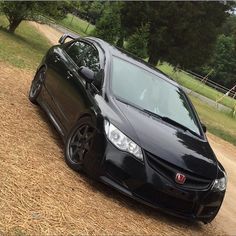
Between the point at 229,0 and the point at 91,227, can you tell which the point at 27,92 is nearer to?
the point at 91,227

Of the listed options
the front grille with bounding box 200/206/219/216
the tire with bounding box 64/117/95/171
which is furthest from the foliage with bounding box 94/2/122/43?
the front grille with bounding box 200/206/219/216

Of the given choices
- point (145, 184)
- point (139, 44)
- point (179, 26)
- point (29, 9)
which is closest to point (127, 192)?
point (145, 184)

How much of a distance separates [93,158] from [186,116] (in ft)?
6.24

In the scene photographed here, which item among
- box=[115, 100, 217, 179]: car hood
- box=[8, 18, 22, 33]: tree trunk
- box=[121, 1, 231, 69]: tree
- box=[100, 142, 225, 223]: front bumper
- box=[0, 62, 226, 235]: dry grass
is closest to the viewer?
box=[0, 62, 226, 235]: dry grass

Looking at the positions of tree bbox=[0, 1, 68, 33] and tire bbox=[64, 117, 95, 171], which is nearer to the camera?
tire bbox=[64, 117, 95, 171]

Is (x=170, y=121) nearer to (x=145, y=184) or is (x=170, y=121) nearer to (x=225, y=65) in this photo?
(x=145, y=184)

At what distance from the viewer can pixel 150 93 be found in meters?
7.20

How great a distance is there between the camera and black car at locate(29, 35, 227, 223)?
5.76 m

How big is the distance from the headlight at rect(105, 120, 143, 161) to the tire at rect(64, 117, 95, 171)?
0.25 metres

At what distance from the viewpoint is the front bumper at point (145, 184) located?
5.69 m

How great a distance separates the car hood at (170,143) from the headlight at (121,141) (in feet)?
0.21

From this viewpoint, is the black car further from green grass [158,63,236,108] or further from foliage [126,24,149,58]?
green grass [158,63,236,108]

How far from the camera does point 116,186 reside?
5801 mm

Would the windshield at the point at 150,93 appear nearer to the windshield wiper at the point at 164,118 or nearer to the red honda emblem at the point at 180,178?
the windshield wiper at the point at 164,118
